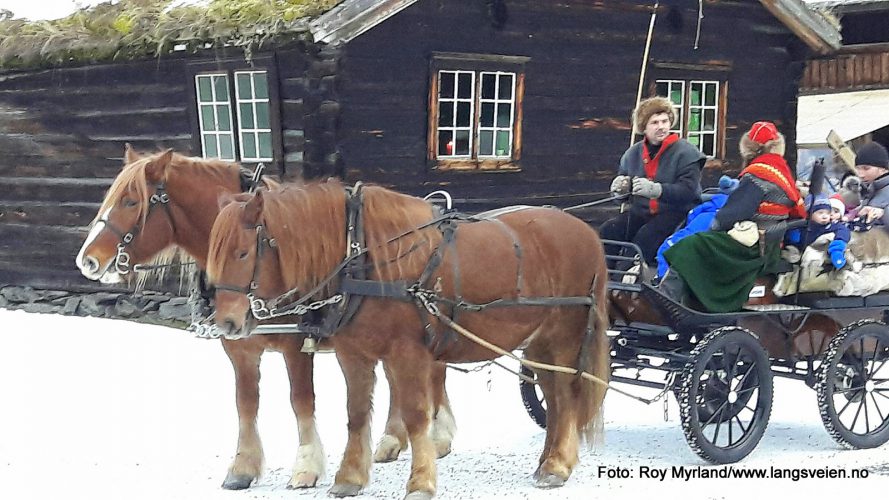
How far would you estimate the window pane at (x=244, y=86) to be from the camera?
38.0ft

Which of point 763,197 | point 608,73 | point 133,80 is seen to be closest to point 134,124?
point 133,80

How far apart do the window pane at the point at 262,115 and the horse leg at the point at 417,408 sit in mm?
6100

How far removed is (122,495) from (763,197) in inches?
162

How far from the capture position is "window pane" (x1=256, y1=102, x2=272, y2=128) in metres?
11.5

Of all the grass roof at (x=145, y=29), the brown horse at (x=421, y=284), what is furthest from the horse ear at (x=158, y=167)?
the grass roof at (x=145, y=29)

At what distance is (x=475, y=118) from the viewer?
1168cm

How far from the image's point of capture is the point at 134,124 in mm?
12898

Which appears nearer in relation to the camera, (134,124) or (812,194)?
(812,194)

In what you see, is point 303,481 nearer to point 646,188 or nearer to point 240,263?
point 240,263

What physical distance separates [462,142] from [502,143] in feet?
1.70

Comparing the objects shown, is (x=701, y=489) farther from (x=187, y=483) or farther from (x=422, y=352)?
(x=187, y=483)

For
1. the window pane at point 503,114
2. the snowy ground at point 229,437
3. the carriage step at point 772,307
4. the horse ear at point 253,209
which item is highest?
the window pane at point 503,114

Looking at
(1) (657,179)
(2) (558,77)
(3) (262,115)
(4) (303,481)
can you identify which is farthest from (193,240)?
(2) (558,77)

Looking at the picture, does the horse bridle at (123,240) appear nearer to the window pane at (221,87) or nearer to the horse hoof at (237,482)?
the horse hoof at (237,482)
